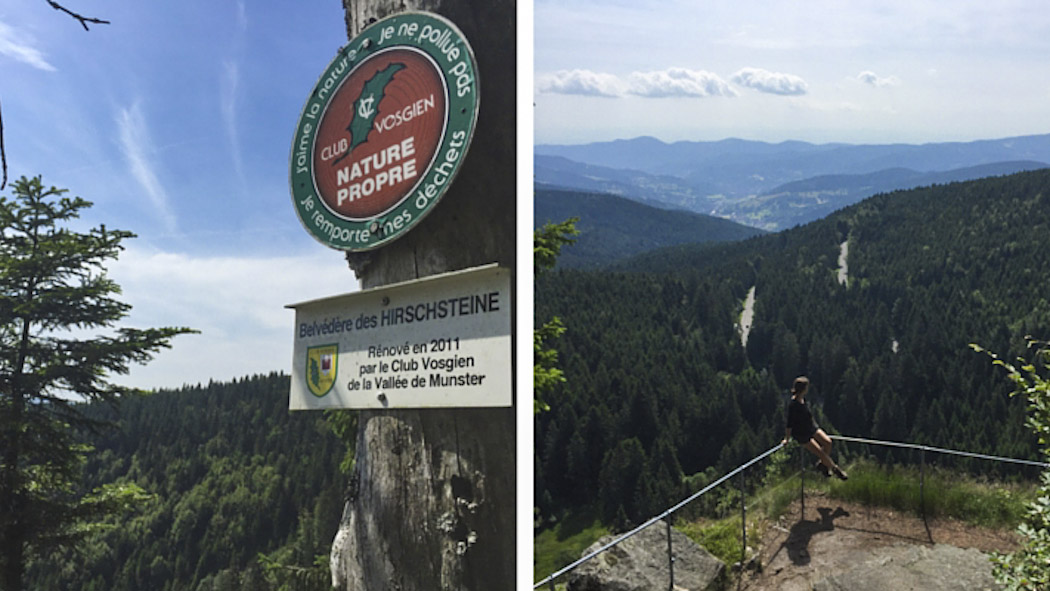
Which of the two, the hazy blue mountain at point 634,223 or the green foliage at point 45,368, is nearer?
the green foliage at point 45,368

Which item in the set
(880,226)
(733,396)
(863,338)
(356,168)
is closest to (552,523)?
(733,396)

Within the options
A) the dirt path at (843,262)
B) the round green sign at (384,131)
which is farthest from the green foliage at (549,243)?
the dirt path at (843,262)

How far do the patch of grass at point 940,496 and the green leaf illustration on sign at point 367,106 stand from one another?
171 inches

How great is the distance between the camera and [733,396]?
130 feet

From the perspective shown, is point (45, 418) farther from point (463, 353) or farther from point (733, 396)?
point (733, 396)

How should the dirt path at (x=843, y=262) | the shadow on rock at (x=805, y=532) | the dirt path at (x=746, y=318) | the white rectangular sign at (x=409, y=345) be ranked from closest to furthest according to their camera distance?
the white rectangular sign at (x=409, y=345) → the shadow on rock at (x=805, y=532) → the dirt path at (x=746, y=318) → the dirt path at (x=843, y=262)

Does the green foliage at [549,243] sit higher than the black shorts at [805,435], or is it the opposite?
the green foliage at [549,243]

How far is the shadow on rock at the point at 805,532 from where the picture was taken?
3922mm

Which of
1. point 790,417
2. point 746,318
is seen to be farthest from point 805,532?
point 746,318

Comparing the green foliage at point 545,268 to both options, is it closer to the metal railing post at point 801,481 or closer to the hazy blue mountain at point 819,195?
the metal railing post at point 801,481

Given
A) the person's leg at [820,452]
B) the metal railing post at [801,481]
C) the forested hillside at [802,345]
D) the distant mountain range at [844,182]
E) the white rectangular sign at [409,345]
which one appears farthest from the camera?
the distant mountain range at [844,182]

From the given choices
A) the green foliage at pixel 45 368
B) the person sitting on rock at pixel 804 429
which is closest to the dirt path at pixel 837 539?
the person sitting on rock at pixel 804 429

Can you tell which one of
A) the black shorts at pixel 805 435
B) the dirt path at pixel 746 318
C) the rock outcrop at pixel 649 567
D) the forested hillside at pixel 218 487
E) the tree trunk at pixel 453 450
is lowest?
the forested hillside at pixel 218 487

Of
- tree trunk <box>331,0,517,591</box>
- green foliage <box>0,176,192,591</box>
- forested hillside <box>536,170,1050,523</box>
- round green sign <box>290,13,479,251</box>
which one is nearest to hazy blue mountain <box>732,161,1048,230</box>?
forested hillside <box>536,170,1050,523</box>
